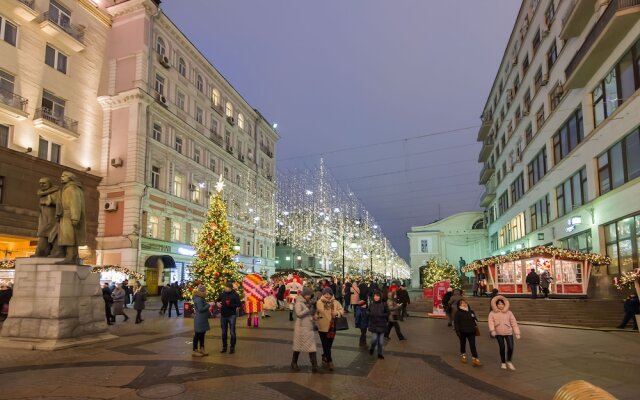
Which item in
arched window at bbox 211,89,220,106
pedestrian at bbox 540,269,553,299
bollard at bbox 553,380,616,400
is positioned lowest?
bollard at bbox 553,380,616,400

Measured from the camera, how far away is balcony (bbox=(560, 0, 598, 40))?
22.6 metres

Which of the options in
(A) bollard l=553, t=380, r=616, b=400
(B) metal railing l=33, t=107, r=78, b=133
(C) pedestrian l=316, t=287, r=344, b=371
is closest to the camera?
(A) bollard l=553, t=380, r=616, b=400

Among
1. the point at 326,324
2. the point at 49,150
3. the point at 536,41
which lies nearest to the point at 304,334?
the point at 326,324

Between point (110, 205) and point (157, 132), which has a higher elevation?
point (157, 132)

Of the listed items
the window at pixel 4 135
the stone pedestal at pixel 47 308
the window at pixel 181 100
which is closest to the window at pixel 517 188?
the window at pixel 181 100

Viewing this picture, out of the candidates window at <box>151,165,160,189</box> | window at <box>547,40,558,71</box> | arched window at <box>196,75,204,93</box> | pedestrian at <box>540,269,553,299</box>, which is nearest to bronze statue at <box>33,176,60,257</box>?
pedestrian at <box>540,269,553,299</box>

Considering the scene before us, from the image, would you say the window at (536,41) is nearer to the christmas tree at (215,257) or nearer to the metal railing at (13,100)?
the christmas tree at (215,257)

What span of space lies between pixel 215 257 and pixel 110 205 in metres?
15.8

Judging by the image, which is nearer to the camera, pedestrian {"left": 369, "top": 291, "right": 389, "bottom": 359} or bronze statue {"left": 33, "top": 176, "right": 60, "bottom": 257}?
pedestrian {"left": 369, "top": 291, "right": 389, "bottom": 359}

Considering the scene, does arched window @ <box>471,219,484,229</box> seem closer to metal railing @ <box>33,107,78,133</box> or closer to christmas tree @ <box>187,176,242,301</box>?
christmas tree @ <box>187,176,242,301</box>

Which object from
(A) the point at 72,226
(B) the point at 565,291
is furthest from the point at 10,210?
(B) the point at 565,291

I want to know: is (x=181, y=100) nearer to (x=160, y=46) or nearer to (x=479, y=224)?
(x=160, y=46)

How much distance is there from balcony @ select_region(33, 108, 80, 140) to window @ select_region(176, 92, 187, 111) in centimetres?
986

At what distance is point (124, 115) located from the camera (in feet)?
117
